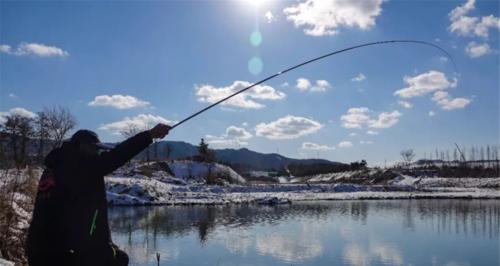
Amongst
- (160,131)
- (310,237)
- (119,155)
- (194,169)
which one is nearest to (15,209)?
(160,131)

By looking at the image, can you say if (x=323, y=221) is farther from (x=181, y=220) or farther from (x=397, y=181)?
(x=397, y=181)

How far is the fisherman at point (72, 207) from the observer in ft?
12.9

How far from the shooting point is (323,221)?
27.6m

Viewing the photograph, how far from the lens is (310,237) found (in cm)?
2125

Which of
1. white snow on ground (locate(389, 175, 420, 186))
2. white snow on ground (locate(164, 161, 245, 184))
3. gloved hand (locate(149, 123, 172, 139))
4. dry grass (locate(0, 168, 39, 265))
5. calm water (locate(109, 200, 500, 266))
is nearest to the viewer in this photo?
gloved hand (locate(149, 123, 172, 139))

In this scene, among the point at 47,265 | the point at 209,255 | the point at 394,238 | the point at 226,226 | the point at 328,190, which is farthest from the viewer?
the point at 328,190

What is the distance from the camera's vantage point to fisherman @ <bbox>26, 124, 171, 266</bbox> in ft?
12.9

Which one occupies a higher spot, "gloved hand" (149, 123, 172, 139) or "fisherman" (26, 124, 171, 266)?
"gloved hand" (149, 123, 172, 139)

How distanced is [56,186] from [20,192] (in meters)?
8.03

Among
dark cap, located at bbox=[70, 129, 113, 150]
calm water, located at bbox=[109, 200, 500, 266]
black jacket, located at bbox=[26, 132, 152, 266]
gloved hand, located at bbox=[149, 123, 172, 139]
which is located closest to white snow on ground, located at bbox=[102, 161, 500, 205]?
calm water, located at bbox=[109, 200, 500, 266]

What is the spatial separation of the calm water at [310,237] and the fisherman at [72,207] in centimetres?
1129

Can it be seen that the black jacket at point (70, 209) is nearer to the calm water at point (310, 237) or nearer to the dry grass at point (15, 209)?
the dry grass at point (15, 209)

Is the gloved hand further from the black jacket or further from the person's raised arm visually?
the black jacket

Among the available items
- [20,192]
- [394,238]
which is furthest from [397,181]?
[20,192]
